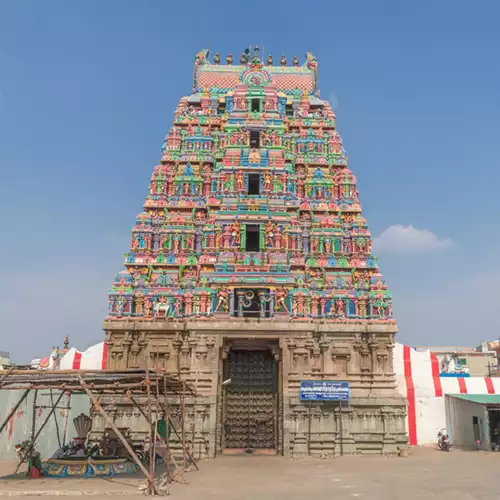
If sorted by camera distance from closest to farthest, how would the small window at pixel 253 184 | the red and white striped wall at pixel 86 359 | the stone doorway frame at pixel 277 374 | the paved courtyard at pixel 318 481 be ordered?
the paved courtyard at pixel 318 481, the stone doorway frame at pixel 277 374, the red and white striped wall at pixel 86 359, the small window at pixel 253 184

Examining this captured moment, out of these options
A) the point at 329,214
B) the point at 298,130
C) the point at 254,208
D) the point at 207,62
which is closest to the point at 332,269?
the point at 329,214

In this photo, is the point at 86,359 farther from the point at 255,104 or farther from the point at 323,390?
the point at 255,104

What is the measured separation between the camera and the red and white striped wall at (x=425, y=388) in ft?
98.2

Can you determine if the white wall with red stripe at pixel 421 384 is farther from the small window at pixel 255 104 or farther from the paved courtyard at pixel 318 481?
the small window at pixel 255 104

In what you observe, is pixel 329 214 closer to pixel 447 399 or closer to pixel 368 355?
pixel 368 355

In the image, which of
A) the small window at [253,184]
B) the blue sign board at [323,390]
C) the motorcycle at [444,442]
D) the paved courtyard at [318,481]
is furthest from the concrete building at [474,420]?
the small window at [253,184]

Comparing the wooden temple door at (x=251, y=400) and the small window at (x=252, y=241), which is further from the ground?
the small window at (x=252, y=241)

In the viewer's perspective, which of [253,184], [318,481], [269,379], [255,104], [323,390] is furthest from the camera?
[255,104]

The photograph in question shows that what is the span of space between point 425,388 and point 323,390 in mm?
8945

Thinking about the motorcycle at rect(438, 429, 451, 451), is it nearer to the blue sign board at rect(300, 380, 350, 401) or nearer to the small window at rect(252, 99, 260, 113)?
the blue sign board at rect(300, 380, 350, 401)

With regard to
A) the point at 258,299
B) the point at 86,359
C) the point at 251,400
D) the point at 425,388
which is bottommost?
the point at 251,400

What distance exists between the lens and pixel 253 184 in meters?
31.8

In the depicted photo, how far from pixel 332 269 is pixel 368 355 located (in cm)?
517

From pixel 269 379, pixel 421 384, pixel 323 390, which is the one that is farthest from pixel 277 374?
pixel 421 384
